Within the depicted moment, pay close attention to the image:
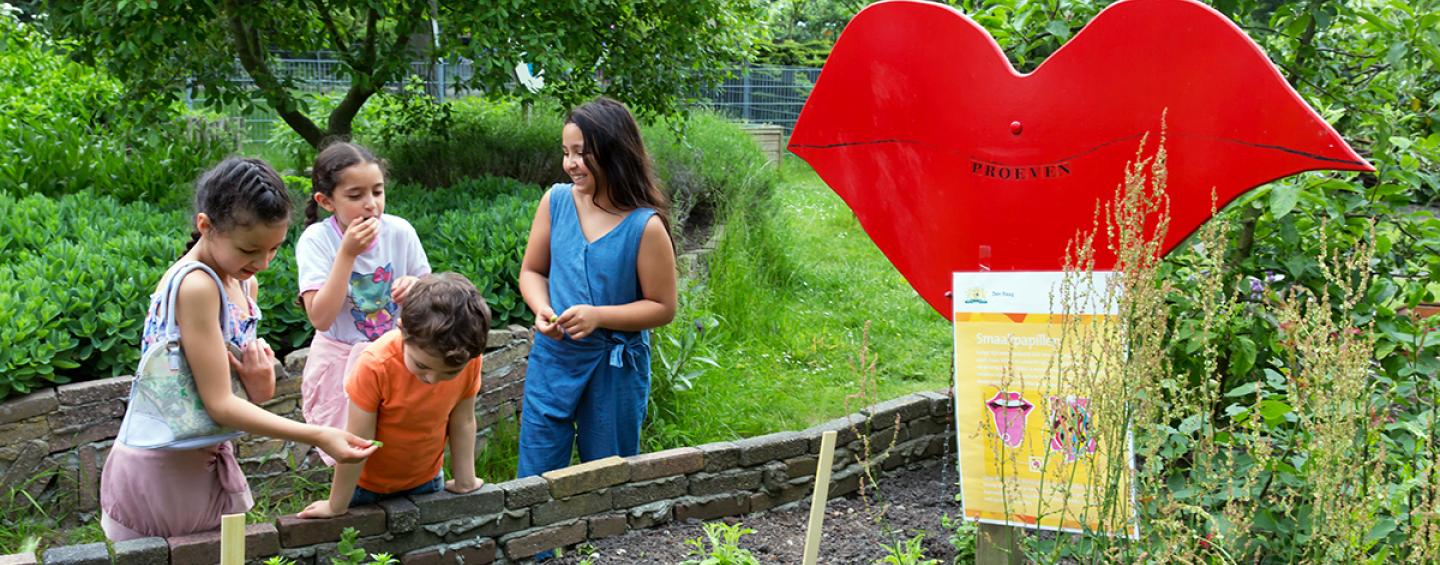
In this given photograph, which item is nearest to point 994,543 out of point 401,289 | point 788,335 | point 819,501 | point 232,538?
point 819,501

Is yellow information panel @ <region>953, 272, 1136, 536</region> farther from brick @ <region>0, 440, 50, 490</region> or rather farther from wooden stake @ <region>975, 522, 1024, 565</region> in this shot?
brick @ <region>0, 440, 50, 490</region>

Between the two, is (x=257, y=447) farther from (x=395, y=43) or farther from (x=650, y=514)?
(x=395, y=43)

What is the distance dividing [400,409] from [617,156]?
0.93 metres

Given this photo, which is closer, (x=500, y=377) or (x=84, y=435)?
(x=84, y=435)

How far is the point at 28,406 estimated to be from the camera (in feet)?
11.8

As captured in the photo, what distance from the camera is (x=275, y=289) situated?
4.29 metres

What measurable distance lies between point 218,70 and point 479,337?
147 inches

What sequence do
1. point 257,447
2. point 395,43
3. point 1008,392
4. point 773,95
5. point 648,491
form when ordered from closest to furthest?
point 1008,392
point 648,491
point 257,447
point 395,43
point 773,95

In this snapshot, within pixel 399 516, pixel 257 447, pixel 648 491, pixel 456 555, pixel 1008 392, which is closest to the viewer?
pixel 1008 392

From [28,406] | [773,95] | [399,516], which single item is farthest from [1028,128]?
[773,95]

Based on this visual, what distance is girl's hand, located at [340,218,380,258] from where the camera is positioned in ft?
10.5

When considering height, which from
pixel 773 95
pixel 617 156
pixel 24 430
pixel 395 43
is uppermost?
pixel 773 95

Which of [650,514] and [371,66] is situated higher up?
[371,66]

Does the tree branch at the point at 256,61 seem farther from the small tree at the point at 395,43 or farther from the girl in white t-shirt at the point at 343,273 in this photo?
the girl in white t-shirt at the point at 343,273
